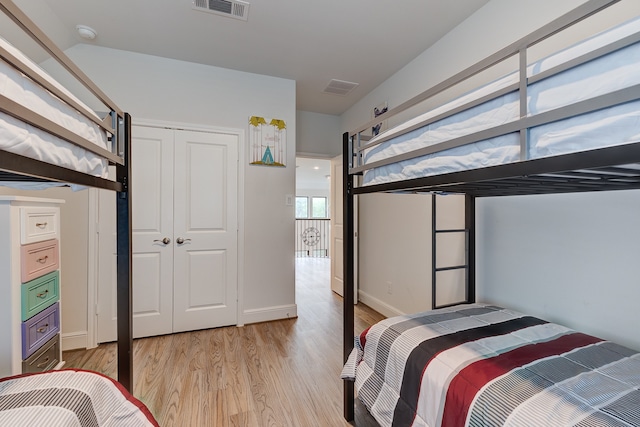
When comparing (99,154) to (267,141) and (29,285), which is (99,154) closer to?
(29,285)

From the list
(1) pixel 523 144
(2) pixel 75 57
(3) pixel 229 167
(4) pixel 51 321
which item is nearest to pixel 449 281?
(1) pixel 523 144

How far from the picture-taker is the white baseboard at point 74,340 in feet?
7.91

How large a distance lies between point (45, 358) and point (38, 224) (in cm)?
86

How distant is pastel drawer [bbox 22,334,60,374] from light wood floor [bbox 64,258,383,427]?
0.83 ft

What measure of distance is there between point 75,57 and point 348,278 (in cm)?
293

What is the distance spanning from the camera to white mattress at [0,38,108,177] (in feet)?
2.31

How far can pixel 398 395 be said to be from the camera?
1253 millimetres

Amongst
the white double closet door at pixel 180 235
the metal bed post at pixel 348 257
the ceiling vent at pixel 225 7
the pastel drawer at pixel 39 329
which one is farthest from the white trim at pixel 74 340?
the ceiling vent at pixel 225 7

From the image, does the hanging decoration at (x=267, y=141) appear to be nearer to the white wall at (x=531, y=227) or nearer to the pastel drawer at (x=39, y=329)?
the white wall at (x=531, y=227)

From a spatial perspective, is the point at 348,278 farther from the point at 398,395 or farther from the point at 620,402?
the point at 620,402

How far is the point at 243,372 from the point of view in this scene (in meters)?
2.06

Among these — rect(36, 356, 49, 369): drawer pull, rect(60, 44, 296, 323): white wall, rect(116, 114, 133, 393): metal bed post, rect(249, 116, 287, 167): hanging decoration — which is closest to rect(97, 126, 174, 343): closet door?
rect(60, 44, 296, 323): white wall

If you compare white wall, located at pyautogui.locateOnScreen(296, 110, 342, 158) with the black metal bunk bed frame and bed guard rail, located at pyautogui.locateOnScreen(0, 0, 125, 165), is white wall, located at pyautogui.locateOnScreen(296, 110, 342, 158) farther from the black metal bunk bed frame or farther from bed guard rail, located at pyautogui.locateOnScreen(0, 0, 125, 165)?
bed guard rail, located at pyautogui.locateOnScreen(0, 0, 125, 165)

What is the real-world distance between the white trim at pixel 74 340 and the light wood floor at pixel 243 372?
0.06 meters
